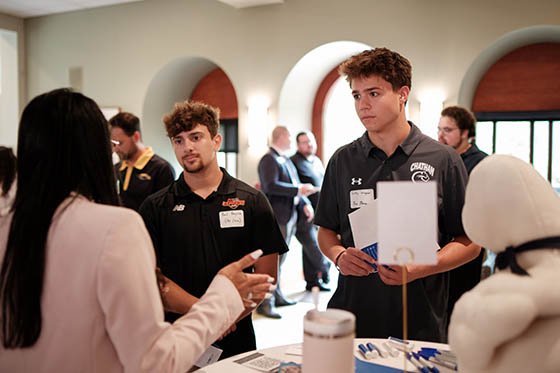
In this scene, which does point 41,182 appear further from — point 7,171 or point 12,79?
point 12,79

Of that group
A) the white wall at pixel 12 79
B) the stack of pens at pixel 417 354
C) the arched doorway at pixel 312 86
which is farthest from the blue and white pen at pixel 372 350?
the white wall at pixel 12 79

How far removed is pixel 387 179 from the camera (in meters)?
1.80

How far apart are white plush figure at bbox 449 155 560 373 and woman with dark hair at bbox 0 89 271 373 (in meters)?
0.59

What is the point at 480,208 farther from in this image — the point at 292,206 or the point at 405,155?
the point at 292,206

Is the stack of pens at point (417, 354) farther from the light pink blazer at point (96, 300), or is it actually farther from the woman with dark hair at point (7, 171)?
the woman with dark hair at point (7, 171)

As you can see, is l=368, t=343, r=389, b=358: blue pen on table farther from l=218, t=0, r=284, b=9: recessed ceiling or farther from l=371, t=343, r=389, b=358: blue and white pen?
l=218, t=0, r=284, b=9: recessed ceiling

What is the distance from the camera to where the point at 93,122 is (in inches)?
41.7

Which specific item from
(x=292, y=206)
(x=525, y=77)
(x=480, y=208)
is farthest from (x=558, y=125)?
(x=480, y=208)

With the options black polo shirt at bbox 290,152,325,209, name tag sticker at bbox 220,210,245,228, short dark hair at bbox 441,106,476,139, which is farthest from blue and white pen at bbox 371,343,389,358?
black polo shirt at bbox 290,152,325,209

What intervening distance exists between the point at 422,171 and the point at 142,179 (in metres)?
2.40

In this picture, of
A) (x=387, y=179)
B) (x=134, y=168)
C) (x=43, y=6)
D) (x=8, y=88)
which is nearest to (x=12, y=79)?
(x=8, y=88)

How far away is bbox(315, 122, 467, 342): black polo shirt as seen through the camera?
1724mm

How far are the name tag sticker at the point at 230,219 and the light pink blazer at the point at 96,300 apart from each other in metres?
0.95

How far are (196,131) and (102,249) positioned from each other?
1262mm
